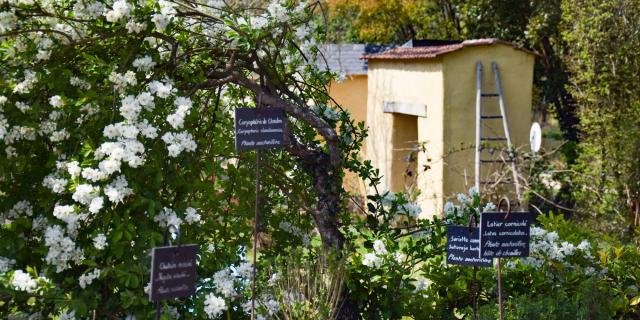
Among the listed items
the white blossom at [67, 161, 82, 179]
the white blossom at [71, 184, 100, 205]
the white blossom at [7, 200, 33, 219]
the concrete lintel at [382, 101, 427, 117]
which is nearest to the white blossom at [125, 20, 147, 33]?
the white blossom at [67, 161, 82, 179]

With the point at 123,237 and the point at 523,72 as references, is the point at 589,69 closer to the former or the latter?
the point at 523,72

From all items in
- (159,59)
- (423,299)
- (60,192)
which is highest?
(159,59)

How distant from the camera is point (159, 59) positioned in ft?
18.7

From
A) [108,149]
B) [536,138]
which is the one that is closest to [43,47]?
[108,149]

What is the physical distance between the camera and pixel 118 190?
4.98 meters

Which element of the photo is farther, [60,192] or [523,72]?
[523,72]

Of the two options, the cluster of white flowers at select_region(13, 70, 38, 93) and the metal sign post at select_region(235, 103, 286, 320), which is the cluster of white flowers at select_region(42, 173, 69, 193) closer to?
the cluster of white flowers at select_region(13, 70, 38, 93)

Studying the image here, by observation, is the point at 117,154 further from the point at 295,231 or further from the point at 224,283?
the point at 295,231

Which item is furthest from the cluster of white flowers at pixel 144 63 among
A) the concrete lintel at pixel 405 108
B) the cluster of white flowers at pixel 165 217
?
the concrete lintel at pixel 405 108

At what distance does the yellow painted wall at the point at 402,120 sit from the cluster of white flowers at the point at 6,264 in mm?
8207

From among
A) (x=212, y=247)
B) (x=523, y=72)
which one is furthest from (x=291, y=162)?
(x=523, y=72)

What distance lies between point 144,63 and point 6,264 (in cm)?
134

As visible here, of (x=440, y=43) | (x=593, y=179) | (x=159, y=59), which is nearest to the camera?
(x=159, y=59)

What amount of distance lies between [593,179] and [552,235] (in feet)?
18.4
